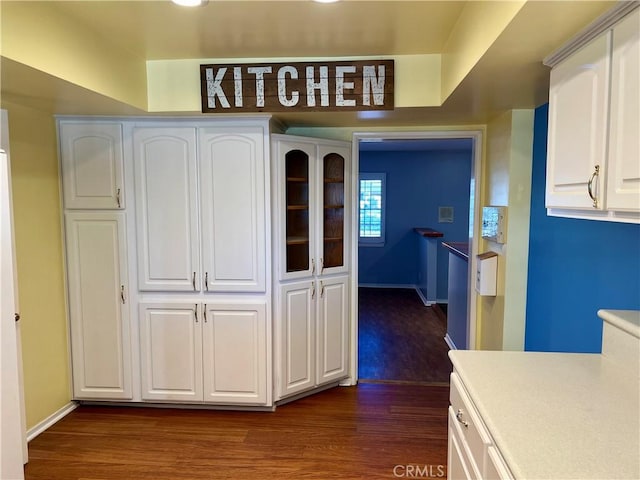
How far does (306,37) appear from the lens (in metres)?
2.17

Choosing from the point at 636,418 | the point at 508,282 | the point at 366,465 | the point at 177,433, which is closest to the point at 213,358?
Answer: the point at 177,433

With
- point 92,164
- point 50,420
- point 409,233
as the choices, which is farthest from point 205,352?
point 409,233

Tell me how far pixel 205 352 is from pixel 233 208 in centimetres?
103

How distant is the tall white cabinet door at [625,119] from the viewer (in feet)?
3.86

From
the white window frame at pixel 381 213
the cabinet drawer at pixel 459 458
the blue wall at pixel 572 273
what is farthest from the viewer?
the white window frame at pixel 381 213

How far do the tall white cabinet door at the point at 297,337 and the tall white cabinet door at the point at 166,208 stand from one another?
0.66 meters

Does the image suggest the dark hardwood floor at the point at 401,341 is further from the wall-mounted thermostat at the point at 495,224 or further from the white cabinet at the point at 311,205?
the wall-mounted thermostat at the point at 495,224

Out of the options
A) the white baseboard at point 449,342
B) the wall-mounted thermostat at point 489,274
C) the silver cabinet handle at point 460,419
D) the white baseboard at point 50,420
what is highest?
the wall-mounted thermostat at point 489,274

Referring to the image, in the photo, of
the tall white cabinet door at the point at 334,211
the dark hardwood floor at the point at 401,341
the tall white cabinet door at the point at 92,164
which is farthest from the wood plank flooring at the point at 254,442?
the tall white cabinet door at the point at 92,164

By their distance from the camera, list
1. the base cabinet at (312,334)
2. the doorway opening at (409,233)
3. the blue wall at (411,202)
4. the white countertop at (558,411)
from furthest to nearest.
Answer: the blue wall at (411,202)
the doorway opening at (409,233)
the base cabinet at (312,334)
the white countertop at (558,411)

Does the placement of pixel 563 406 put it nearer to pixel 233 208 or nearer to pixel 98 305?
pixel 233 208

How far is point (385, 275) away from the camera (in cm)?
714

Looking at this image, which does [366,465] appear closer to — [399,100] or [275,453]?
[275,453]

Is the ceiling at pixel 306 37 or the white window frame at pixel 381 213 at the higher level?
the ceiling at pixel 306 37
